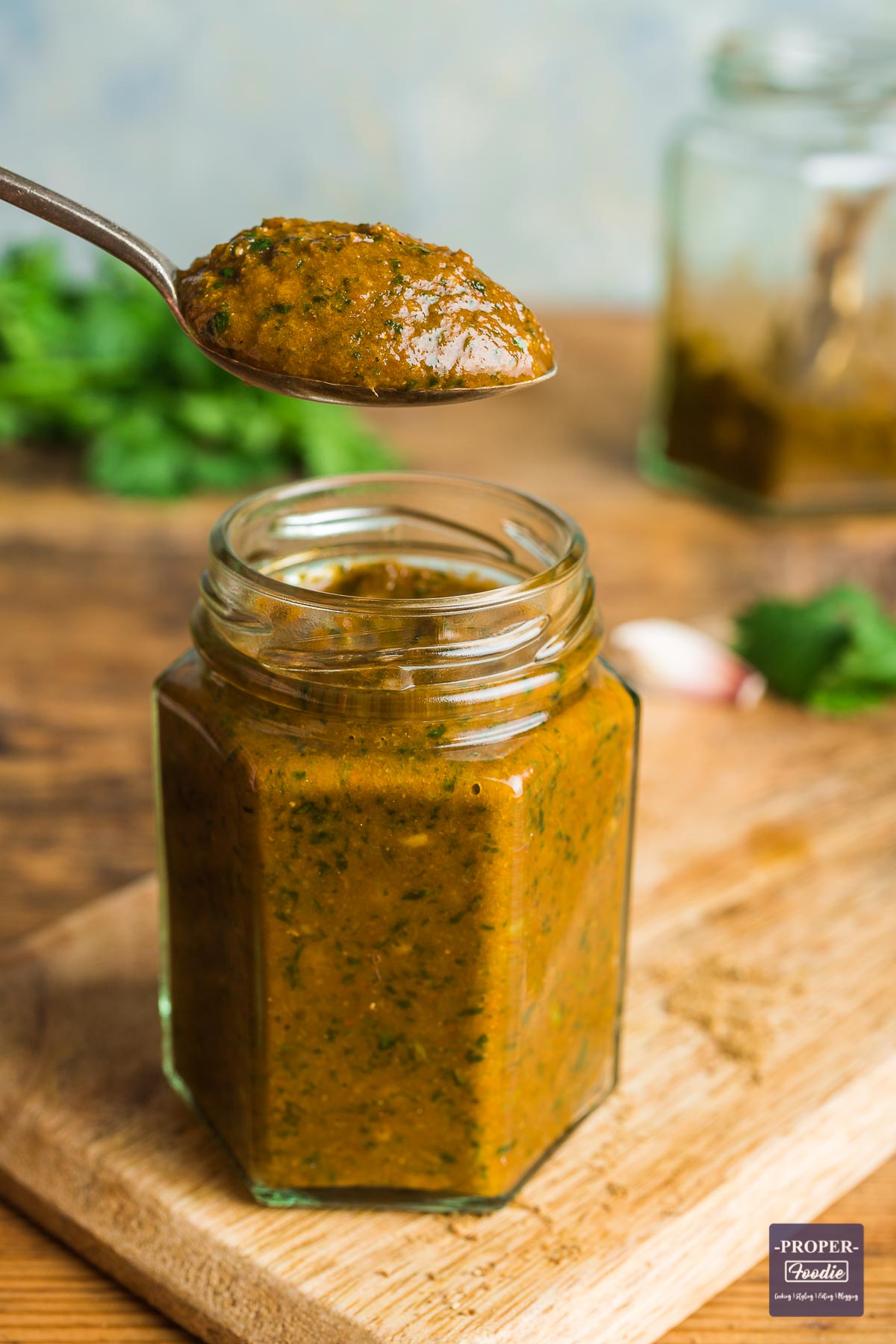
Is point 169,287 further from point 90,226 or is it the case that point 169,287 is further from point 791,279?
point 791,279

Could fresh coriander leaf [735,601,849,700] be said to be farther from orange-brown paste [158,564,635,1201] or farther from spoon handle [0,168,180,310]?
spoon handle [0,168,180,310]

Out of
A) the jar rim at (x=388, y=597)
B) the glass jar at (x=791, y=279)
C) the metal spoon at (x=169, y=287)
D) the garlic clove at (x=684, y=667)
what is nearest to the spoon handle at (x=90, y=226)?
the metal spoon at (x=169, y=287)

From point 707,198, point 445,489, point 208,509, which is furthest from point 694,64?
point 445,489

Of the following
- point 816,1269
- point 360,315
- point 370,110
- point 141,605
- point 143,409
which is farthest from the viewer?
point 370,110

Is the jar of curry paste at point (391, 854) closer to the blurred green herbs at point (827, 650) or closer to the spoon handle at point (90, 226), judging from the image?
the spoon handle at point (90, 226)

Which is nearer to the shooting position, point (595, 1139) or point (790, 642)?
point (595, 1139)

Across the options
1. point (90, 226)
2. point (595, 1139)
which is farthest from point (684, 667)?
point (90, 226)

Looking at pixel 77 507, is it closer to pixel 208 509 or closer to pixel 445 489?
pixel 208 509
